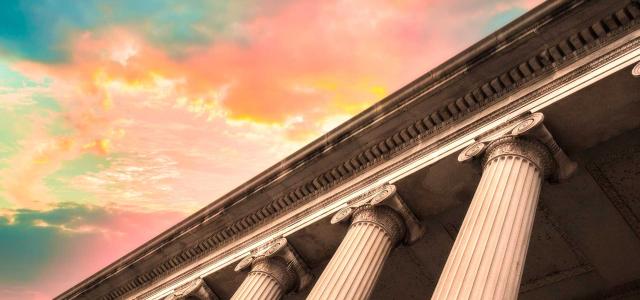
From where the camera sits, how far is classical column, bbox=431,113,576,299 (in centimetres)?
1133

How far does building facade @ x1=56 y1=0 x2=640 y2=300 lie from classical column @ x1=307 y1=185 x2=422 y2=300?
4 cm

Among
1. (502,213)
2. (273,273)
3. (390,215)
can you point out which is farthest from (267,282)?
(502,213)

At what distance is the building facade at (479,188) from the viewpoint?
13625 mm

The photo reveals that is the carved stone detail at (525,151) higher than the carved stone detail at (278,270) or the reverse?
the reverse

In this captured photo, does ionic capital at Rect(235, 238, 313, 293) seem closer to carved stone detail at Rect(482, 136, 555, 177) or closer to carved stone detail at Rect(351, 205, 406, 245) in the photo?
carved stone detail at Rect(351, 205, 406, 245)

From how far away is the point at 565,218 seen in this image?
1709 centimetres

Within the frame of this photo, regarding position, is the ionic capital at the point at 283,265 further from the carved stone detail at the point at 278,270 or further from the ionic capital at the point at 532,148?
the ionic capital at the point at 532,148

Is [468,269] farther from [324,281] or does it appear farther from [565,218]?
[565,218]

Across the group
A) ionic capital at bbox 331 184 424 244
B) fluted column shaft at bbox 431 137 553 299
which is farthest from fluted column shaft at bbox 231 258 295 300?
fluted column shaft at bbox 431 137 553 299

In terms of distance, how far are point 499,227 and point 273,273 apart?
896cm

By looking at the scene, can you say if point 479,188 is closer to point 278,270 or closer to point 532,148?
point 532,148

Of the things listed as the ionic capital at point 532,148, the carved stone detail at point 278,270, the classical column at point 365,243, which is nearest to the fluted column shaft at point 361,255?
the classical column at point 365,243

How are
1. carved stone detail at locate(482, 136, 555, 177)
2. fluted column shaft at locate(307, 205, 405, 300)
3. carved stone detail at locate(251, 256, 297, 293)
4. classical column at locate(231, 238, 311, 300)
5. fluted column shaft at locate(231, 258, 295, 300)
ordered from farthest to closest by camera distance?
carved stone detail at locate(251, 256, 297, 293) → classical column at locate(231, 238, 311, 300) → fluted column shaft at locate(231, 258, 295, 300) → fluted column shaft at locate(307, 205, 405, 300) → carved stone detail at locate(482, 136, 555, 177)

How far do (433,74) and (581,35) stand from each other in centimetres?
407
